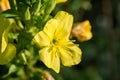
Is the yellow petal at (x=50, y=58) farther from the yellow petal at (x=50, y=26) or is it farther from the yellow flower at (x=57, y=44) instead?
the yellow petal at (x=50, y=26)

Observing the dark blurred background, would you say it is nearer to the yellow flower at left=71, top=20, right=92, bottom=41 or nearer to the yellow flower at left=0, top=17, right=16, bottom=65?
the yellow flower at left=71, top=20, right=92, bottom=41

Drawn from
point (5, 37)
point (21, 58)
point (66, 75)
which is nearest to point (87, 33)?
point (21, 58)

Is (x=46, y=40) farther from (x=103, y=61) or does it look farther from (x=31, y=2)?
(x=103, y=61)

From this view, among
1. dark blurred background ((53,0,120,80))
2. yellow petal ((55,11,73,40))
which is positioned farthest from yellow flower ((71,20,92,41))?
dark blurred background ((53,0,120,80))

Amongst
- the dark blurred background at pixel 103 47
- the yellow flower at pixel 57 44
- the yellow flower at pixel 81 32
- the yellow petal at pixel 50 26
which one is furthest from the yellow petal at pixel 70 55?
the dark blurred background at pixel 103 47

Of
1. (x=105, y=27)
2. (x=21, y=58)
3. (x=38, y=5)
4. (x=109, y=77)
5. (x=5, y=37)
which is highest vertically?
(x=38, y=5)

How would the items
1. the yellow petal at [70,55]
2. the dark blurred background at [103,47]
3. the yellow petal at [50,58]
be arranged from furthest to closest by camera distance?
1. the dark blurred background at [103,47]
2. the yellow petal at [70,55]
3. the yellow petal at [50,58]

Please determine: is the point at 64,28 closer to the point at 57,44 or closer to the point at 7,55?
the point at 57,44
